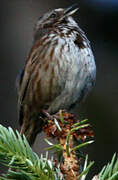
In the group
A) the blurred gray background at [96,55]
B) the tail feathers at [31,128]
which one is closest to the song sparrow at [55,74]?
the tail feathers at [31,128]

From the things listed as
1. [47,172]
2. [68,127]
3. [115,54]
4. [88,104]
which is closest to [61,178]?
[47,172]

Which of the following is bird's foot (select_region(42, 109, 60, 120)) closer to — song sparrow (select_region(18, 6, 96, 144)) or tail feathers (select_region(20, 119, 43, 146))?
song sparrow (select_region(18, 6, 96, 144))

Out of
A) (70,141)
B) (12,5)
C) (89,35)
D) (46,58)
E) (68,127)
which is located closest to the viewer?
(70,141)

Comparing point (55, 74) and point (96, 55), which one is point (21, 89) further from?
point (96, 55)

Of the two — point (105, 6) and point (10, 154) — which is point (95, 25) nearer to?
point (105, 6)

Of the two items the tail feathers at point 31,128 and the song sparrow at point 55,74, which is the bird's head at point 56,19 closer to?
the song sparrow at point 55,74
